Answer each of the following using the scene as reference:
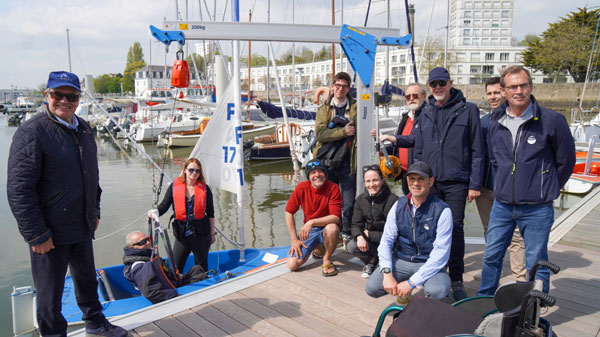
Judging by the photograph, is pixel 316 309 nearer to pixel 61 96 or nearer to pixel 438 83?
pixel 438 83

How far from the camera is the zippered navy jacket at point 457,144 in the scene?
329 centimetres

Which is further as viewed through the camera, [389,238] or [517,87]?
[389,238]

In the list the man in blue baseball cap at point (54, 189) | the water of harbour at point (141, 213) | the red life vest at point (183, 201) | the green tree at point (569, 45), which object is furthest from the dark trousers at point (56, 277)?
the green tree at point (569, 45)

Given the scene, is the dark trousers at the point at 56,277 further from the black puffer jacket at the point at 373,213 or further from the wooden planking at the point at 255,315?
the black puffer jacket at the point at 373,213

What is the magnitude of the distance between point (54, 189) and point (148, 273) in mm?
1536

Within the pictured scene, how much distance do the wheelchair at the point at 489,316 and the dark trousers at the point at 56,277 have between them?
6.63 ft

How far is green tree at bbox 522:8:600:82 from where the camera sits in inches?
1615

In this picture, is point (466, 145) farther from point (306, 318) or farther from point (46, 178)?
point (46, 178)

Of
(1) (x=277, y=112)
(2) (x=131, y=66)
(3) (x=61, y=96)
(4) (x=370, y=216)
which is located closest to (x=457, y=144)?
(4) (x=370, y=216)

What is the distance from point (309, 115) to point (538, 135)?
16.4 m

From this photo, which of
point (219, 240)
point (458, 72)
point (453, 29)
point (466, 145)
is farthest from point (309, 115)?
point (453, 29)

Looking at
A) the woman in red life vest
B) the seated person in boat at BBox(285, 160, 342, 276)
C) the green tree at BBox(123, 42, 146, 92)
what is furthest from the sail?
the green tree at BBox(123, 42, 146, 92)

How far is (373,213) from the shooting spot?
3838 mm

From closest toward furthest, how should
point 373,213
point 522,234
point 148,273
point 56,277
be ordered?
point 56,277 → point 522,234 → point 148,273 → point 373,213
